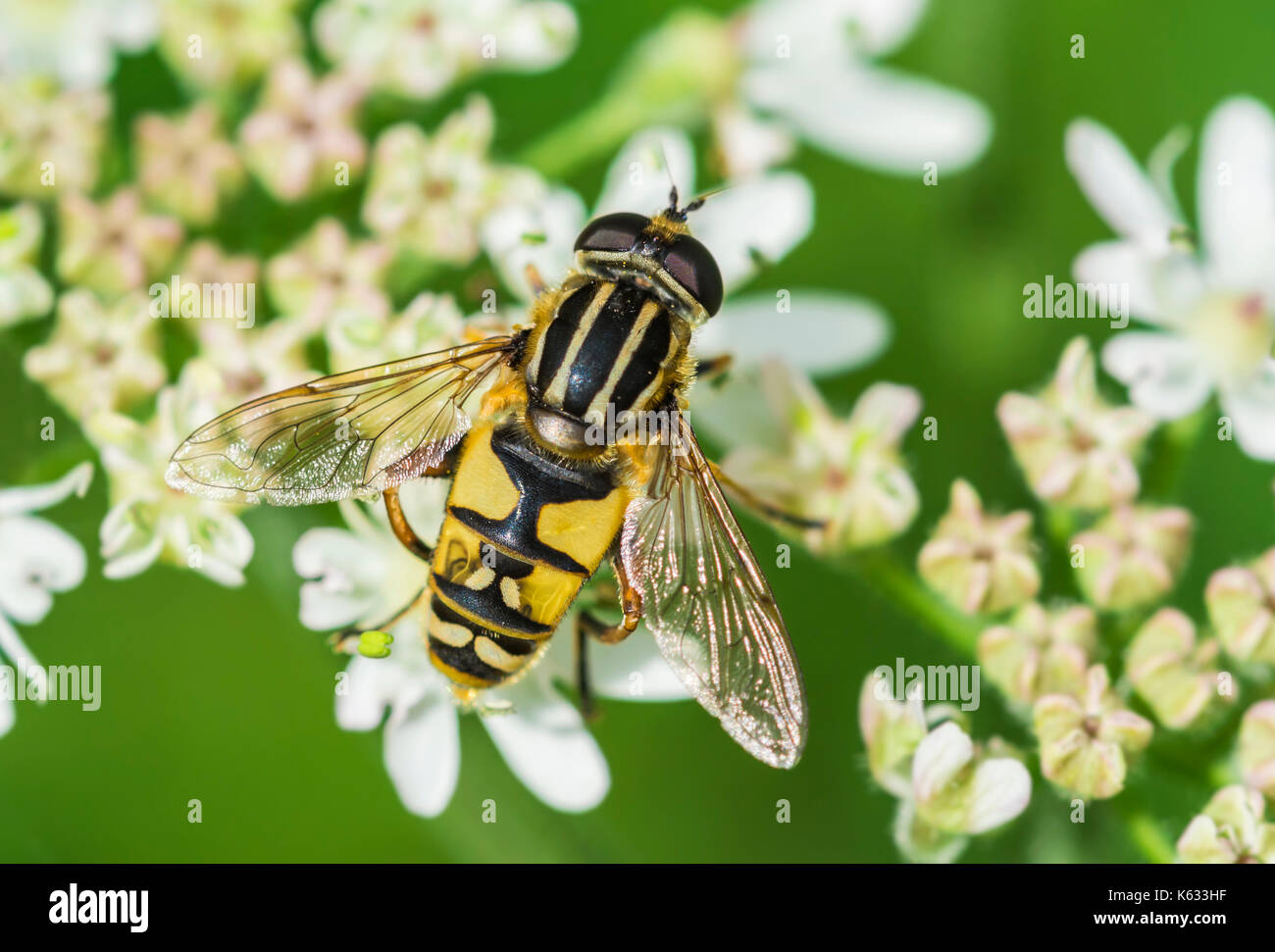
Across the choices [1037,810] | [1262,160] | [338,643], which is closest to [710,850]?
[1037,810]

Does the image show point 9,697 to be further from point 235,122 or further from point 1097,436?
point 1097,436

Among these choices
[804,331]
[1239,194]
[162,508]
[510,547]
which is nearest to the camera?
[510,547]

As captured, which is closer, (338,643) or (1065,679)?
(1065,679)

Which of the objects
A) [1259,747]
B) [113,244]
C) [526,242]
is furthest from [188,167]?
[1259,747]

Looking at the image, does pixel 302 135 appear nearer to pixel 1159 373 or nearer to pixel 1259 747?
pixel 1159 373

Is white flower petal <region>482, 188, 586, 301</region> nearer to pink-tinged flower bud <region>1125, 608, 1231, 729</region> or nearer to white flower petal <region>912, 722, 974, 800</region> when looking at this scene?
white flower petal <region>912, 722, 974, 800</region>

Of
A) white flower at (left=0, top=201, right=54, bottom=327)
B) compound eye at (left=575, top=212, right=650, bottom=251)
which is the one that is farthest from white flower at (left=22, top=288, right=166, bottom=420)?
compound eye at (left=575, top=212, right=650, bottom=251)

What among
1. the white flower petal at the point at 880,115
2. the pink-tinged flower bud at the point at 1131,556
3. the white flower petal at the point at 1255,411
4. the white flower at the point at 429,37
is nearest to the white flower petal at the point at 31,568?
the white flower at the point at 429,37
